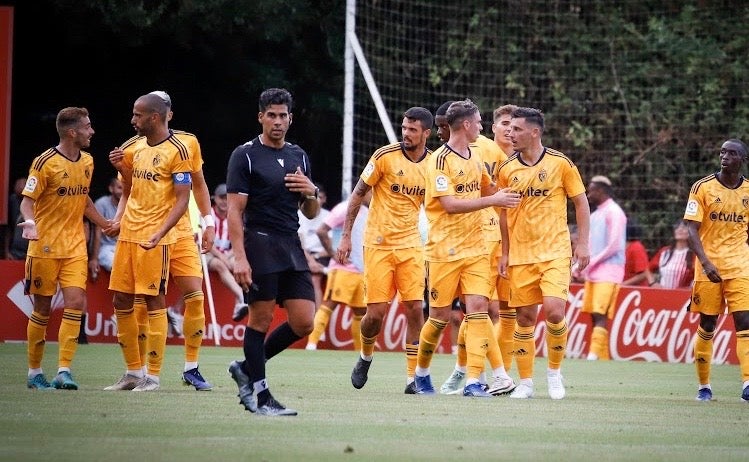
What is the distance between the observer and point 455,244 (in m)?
13.0

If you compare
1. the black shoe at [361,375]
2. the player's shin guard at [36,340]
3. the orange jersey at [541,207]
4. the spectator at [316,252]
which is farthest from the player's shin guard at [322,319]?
the orange jersey at [541,207]

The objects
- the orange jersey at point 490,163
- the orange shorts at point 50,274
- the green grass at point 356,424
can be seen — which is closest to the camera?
the green grass at point 356,424

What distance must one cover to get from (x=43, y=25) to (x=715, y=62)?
12.4 metres

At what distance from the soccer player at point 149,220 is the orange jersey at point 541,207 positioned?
9.40 feet

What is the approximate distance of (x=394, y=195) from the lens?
45.7ft

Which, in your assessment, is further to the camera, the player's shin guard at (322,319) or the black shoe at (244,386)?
the player's shin guard at (322,319)

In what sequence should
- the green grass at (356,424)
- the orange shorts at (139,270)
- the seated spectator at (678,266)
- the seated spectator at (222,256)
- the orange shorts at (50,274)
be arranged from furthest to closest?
1. the seated spectator at (678,266)
2. the seated spectator at (222,256)
3. the orange shorts at (50,274)
4. the orange shorts at (139,270)
5. the green grass at (356,424)

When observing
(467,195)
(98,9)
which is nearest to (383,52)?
(98,9)

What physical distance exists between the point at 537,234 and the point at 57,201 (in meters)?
4.24

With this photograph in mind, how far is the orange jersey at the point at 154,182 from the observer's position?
12750 mm

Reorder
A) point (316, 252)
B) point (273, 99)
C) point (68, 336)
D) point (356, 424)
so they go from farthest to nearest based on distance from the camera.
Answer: point (316, 252)
point (68, 336)
point (273, 99)
point (356, 424)

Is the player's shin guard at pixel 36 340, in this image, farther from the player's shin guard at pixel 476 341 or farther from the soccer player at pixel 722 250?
the soccer player at pixel 722 250

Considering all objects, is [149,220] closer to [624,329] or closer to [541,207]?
[541,207]

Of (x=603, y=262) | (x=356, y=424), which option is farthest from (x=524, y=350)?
(x=603, y=262)
